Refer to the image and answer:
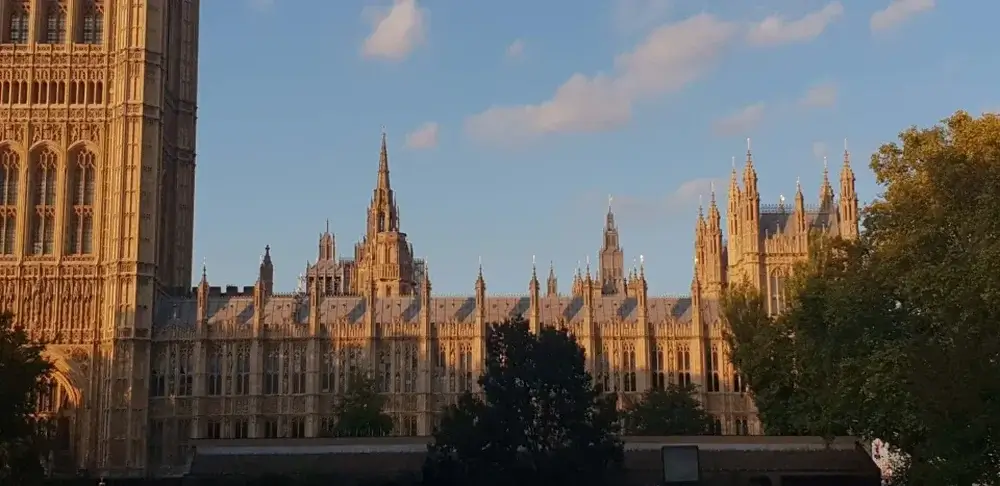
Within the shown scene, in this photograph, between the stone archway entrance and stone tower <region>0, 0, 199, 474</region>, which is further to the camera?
stone tower <region>0, 0, 199, 474</region>

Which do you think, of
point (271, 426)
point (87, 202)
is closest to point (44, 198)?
point (87, 202)

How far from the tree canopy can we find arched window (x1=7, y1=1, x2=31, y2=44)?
47104 millimetres

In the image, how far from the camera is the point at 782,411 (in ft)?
172

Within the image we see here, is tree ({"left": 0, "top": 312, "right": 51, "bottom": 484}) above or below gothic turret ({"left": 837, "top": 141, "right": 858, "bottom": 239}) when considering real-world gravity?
below

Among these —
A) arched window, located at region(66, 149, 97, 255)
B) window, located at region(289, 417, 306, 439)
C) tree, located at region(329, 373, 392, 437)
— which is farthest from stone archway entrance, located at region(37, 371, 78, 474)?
tree, located at region(329, 373, 392, 437)

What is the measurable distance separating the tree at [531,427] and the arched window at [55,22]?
3903 cm

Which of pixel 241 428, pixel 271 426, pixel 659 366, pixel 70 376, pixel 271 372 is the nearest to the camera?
pixel 70 376

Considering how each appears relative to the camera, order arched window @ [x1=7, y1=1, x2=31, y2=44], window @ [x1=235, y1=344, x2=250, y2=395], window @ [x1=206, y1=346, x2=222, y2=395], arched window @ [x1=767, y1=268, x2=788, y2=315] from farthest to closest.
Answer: arched window @ [x1=7, y1=1, x2=31, y2=44] < arched window @ [x1=767, y1=268, x2=788, y2=315] < window @ [x1=235, y1=344, x2=250, y2=395] < window @ [x1=206, y1=346, x2=222, y2=395]

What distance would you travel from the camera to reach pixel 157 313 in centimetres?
6725

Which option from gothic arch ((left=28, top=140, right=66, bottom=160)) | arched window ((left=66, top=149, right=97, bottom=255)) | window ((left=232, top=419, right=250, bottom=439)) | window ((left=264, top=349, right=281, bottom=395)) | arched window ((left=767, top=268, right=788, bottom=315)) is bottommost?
window ((left=232, top=419, right=250, bottom=439))

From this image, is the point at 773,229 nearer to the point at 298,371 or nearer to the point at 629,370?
the point at 629,370

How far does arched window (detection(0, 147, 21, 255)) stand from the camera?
65.9 meters

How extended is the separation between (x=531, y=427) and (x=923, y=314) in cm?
1339

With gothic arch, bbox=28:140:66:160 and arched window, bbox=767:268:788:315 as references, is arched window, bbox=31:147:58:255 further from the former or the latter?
→ arched window, bbox=767:268:788:315
